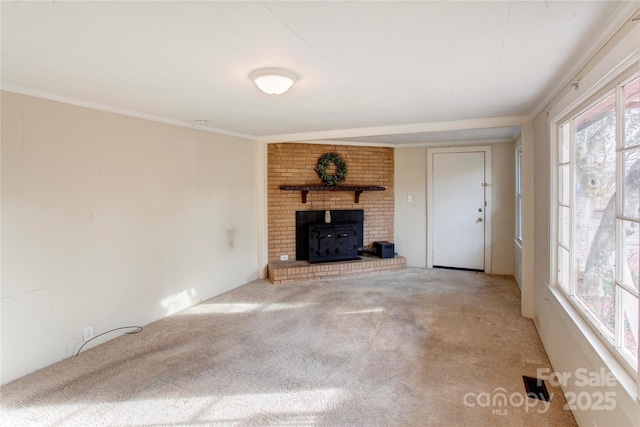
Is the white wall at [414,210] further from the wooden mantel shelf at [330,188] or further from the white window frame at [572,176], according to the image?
the white window frame at [572,176]

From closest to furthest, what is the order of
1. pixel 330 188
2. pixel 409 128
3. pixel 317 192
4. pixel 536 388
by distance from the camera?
1. pixel 536 388
2. pixel 409 128
3. pixel 330 188
4. pixel 317 192

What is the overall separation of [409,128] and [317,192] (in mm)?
1974

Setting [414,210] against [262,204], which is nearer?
[262,204]

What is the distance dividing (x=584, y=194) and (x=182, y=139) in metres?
3.67

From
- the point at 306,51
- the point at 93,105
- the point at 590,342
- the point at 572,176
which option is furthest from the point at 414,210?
the point at 93,105

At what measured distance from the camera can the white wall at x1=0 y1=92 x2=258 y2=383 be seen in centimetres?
243

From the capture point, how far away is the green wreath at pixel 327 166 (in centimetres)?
545

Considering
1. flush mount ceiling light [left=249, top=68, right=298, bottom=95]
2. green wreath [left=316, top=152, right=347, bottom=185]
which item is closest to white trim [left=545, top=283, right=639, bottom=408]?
flush mount ceiling light [left=249, top=68, right=298, bottom=95]

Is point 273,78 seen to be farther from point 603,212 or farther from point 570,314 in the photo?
point 570,314

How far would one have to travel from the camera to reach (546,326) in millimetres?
2803

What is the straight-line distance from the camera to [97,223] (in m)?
2.96

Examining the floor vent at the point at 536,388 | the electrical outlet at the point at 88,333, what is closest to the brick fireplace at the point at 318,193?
the electrical outlet at the point at 88,333

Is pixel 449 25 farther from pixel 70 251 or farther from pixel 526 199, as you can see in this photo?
pixel 70 251


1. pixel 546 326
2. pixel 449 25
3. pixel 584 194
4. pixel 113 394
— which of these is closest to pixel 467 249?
pixel 546 326
